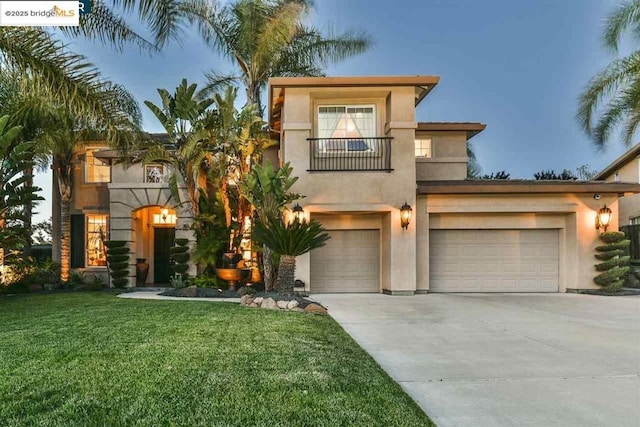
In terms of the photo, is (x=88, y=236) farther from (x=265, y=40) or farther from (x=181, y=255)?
(x=265, y=40)

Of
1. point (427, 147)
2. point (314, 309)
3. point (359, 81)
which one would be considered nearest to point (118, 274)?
point (314, 309)

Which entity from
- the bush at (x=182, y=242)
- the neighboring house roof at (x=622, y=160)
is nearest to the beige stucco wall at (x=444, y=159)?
the neighboring house roof at (x=622, y=160)

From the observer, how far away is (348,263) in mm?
12430

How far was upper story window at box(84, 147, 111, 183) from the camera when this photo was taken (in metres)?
15.1

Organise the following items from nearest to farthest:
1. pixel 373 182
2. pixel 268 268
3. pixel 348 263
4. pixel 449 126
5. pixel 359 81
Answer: pixel 268 268 → pixel 359 81 → pixel 373 182 → pixel 348 263 → pixel 449 126

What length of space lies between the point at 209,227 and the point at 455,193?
7253mm

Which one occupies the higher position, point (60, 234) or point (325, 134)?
point (325, 134)

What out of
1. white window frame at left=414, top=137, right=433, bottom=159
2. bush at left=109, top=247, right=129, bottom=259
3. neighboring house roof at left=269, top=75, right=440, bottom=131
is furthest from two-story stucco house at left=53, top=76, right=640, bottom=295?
bush at left=109, top=247, right=129, bottom=259

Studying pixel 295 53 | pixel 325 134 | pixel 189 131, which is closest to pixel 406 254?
pixel 325 134

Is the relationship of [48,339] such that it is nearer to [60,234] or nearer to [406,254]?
[406,254]

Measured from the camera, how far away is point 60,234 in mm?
15062

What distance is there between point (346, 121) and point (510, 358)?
896 centimetres

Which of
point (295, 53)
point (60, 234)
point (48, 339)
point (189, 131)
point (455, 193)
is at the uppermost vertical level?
point (295, 53)

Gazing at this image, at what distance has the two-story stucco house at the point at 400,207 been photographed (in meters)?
11.6
